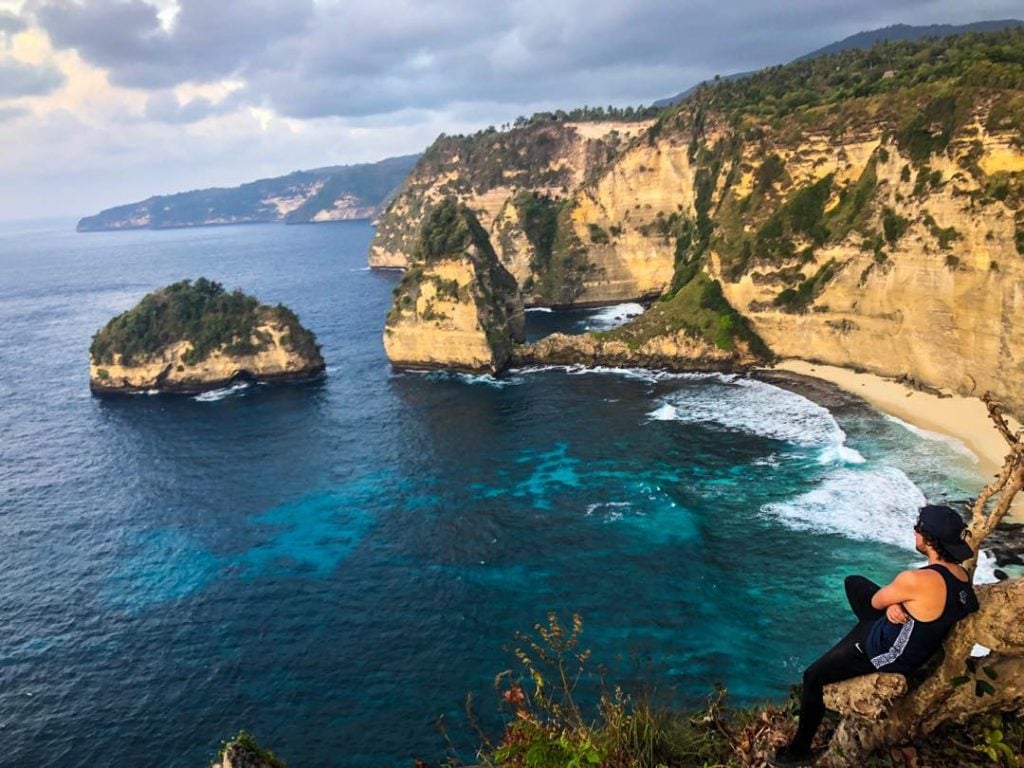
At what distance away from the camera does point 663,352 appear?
8931cm

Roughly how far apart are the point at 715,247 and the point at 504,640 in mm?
65626

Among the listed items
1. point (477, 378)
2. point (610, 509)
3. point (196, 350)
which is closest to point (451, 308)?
point (477, 378)

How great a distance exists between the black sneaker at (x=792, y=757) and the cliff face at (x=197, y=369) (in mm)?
92694

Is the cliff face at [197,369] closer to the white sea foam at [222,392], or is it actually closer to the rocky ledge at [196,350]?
the rocky ledge at [196,350]

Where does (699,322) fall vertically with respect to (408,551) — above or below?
above

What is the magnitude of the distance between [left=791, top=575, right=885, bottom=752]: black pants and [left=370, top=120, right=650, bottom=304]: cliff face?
124173 mm

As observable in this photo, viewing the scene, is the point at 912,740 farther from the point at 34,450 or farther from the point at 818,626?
the point at 34,450

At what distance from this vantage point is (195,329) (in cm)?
9650

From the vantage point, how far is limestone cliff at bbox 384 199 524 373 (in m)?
93.0

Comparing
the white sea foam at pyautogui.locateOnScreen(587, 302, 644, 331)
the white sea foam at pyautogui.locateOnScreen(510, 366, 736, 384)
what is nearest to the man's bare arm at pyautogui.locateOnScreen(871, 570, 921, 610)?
the white sea foam at pyautogui.locateOnScreen(510, 366, 736, 384)

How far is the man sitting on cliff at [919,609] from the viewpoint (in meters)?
8.49

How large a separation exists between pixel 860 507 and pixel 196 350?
274ft

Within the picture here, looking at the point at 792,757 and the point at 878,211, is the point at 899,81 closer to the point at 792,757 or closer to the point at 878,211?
the point at 878,211

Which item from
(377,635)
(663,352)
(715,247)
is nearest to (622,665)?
(377,635)
